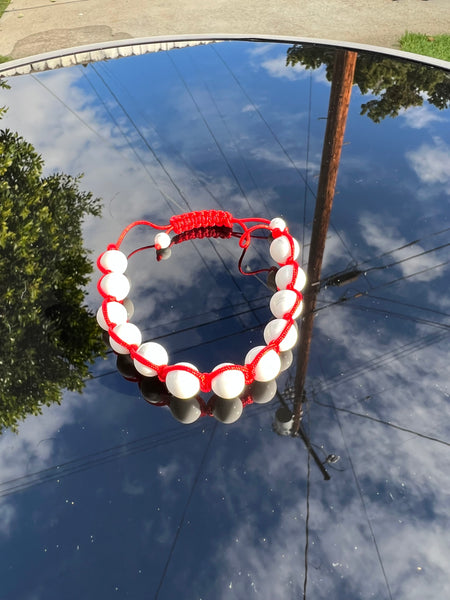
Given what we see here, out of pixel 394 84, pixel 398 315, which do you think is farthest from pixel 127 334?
pixel 394 84

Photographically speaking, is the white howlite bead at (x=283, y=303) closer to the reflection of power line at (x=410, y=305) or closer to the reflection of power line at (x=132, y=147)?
the reflection of power line at (x=410, y=305)

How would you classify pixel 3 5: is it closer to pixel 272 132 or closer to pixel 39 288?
pixel 272 132

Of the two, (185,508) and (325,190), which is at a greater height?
(325,190)

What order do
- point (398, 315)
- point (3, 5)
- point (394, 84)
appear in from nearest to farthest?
point (398, 315)
point (394, 84)
point (3, 5)

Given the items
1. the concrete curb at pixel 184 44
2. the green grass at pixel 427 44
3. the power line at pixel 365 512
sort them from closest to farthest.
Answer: the power line at pixel 365 512 < the concrete curb at pixel 184 44 < the green grass at pixel 427 44

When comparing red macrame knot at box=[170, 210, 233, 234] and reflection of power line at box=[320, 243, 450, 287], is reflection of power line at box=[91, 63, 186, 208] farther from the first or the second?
reflection of power line at box=[320, 243, 450, 287]

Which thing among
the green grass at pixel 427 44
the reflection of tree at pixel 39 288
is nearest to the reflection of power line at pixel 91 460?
the reflection of tree at pixel 39 288

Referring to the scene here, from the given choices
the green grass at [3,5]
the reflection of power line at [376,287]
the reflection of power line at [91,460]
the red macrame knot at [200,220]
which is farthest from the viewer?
the green grass at [3,5]
